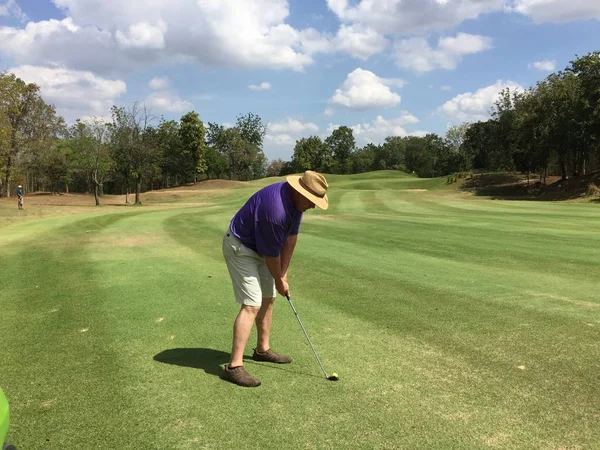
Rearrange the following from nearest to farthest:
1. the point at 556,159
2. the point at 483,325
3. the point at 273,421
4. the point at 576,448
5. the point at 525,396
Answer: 1. the point at 576,448
2. the point at 273,421
3. the point at 525,396
4. the point at 483,325
5. the point at 556,159

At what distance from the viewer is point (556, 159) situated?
46.4 m

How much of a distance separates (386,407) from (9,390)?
3.43 metres

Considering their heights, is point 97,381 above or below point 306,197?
below

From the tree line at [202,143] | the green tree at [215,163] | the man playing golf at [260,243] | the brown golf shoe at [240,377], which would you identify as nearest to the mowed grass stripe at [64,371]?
the brown golf shoe at [240,377]

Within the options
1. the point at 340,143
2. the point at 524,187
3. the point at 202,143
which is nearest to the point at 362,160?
the point at 340,143

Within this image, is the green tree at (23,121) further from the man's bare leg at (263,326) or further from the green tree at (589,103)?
the green tree at (589,103)

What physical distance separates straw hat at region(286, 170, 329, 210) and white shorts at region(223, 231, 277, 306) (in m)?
0.79

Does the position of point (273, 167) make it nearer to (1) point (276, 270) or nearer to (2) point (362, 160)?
(2) point (362, 160)

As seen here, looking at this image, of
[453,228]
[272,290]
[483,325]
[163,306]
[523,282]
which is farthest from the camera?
[453,228]

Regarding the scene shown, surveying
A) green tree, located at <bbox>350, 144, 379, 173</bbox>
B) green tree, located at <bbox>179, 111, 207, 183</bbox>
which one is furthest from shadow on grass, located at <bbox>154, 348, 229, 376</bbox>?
green tree, located at <bbox>350, 144, 379, 173</bbox>

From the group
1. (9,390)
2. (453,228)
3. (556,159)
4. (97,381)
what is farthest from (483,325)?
(556,159)

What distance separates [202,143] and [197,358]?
2823 inches

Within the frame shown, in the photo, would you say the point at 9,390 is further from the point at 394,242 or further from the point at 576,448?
the point at 394,242

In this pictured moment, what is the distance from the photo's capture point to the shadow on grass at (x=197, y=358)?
469cm
